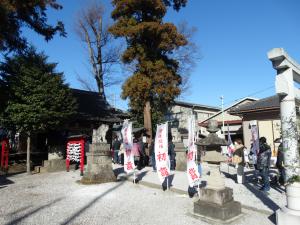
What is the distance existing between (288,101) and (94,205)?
17.7 ft

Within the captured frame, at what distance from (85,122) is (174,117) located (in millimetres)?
17418

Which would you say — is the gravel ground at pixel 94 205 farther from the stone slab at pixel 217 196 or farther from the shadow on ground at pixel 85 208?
the stone slab at pixel 217 196

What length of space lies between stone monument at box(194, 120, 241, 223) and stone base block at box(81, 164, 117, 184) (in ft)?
16.2

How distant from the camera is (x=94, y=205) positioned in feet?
24.5

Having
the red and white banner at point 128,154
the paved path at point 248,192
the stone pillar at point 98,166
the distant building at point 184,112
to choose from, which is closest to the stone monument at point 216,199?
the paved path at point 248,192

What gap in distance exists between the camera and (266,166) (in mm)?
8680

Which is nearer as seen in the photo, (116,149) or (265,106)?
(265,106)

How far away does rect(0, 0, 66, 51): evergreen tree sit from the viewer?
11273mm

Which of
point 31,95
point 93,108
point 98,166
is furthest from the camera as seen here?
point 93,108

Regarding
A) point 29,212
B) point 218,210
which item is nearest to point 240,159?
point 218,210

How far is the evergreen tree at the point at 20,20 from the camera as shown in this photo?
444 inches

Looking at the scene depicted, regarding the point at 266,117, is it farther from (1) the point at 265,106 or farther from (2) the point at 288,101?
(2) the point at 288,101

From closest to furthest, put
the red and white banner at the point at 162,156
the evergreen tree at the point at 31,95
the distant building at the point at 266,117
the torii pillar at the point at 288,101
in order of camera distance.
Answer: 1. the torii pillar at the point at 288,101
2. the red and white banner at the point at 162,156
3. the evergreen tree at the point at 31,95
4. the distant building at the point at 266,117

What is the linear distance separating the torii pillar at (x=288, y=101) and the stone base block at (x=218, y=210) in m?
1.39
